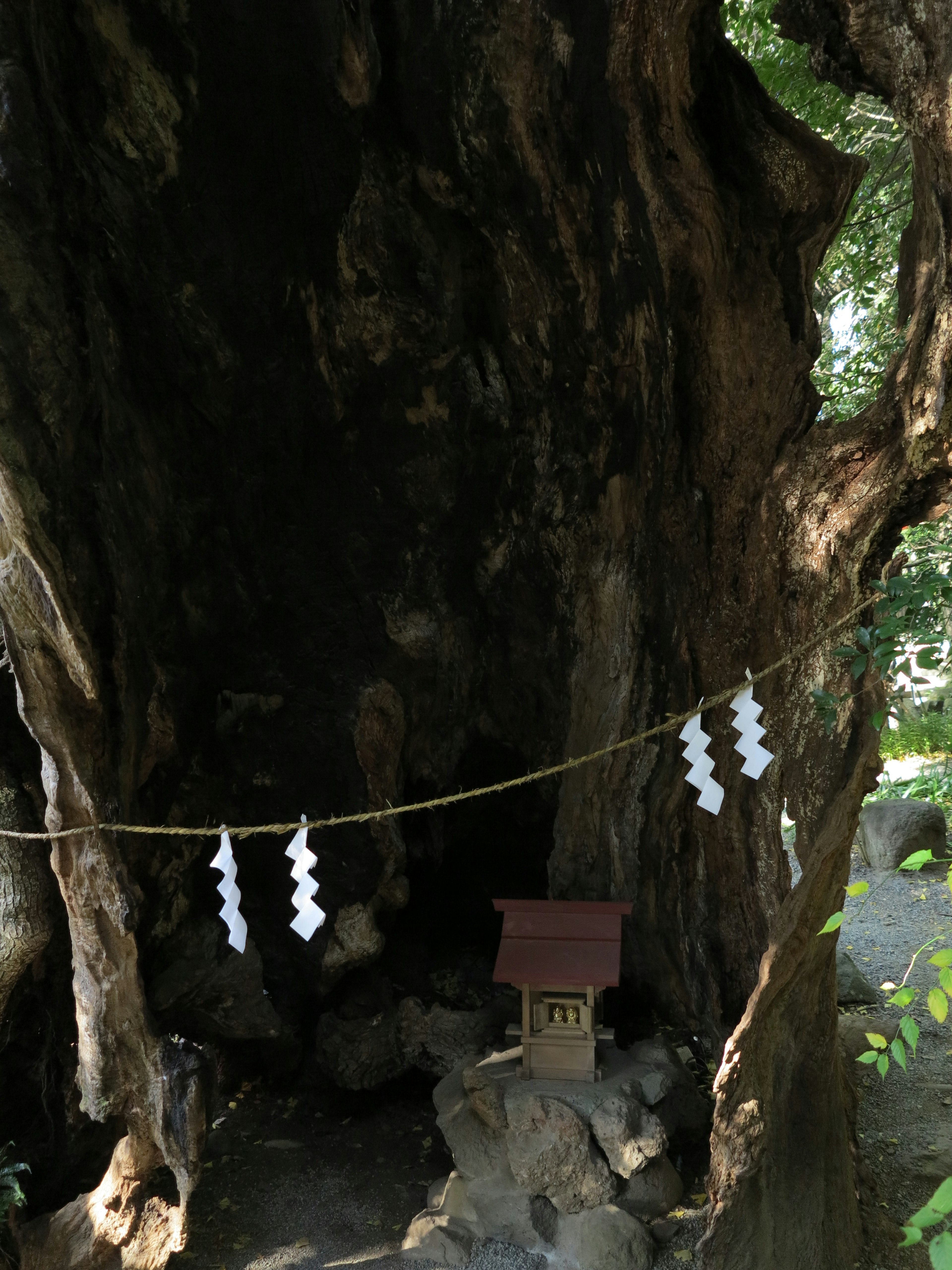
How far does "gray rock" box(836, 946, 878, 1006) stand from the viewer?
509 centimetres

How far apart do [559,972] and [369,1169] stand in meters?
1.46

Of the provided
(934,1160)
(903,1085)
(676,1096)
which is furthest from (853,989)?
(676,1096)

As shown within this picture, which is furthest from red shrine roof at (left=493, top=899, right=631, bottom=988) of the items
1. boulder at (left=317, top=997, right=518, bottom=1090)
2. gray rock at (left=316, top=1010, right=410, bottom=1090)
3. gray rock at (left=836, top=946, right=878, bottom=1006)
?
gray rock at (left=836, top=946, right=878, bottom=1006)

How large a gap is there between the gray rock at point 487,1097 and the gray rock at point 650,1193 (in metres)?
0.50

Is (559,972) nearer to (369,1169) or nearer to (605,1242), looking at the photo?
(605,1242)

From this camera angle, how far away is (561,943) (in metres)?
3.65

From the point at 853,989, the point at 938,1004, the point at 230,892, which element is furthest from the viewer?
the point at 853,989

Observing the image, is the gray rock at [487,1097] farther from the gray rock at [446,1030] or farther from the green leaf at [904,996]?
the green leaf at [904,996]

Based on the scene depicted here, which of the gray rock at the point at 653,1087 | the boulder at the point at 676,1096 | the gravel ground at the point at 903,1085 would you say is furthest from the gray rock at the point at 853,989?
the gray rock at the point at 653,1087

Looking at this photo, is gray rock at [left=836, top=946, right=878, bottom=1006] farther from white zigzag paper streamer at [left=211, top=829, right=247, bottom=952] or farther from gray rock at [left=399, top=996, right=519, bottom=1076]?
white zigzag paper streamer at [left=211, top=829, right=247, bottom=952]

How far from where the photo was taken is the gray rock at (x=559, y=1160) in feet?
11.1

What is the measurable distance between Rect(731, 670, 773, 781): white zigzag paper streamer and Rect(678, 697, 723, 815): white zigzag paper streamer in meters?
0.11

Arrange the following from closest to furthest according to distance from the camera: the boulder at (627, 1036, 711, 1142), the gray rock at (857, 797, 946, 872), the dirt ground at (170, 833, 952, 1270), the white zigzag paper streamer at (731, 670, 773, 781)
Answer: the white zigzag paper streamer at (731, 670, 773, 781) < the dirt ground at (170, 833, 952, 1270) < the boulder at (627, 1036, 711, 1142) < the gray rock at (857, 797, 946, 872)

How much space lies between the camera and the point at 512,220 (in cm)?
354
